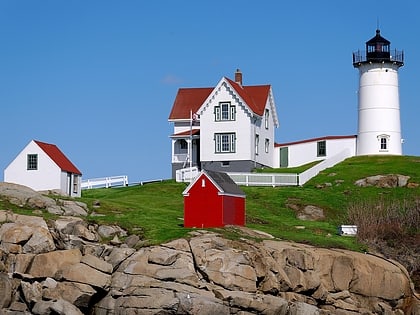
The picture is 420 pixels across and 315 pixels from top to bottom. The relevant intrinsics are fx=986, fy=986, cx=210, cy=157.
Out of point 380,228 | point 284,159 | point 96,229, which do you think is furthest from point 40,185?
point 284,159

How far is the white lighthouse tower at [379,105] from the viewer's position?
6631cm

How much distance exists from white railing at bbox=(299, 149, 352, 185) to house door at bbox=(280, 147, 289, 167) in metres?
4.17

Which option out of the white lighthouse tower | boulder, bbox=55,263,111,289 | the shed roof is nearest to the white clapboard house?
the white lighthouse tower

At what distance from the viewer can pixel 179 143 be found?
221 ft

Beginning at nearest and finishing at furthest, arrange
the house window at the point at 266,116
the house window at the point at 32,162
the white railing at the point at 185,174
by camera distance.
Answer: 1. the house window at the point at 32,162
2. the white railing at the point at 185,174
3. the house window at the point at 266,116

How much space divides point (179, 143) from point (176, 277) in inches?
1307

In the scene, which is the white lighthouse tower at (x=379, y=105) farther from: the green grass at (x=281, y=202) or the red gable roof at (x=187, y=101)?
the red gable roof at (x=187, y=101)

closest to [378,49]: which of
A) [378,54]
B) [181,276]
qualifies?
[378,54]

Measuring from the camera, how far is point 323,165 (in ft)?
207

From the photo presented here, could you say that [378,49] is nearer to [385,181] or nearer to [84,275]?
[385,181]

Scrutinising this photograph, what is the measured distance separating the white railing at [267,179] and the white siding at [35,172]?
13369mm

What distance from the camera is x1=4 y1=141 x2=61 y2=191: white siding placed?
49594 millimetres

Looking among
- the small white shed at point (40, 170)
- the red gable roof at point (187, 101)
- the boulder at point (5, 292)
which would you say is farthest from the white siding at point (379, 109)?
the boulder at point (5, 292)

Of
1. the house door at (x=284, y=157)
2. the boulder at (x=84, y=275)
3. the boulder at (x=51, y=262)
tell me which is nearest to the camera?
the boulder at (x=84, y=275)
